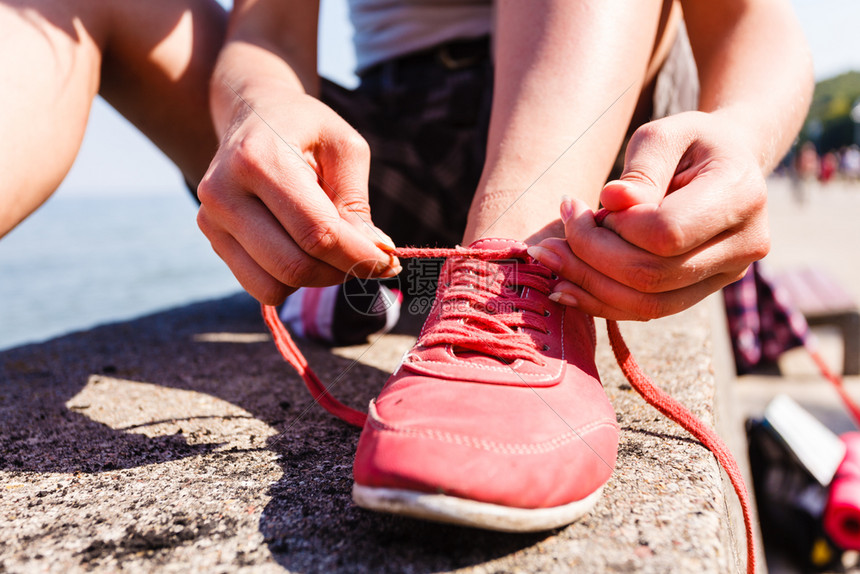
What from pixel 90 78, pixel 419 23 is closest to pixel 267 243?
pixel 90 78

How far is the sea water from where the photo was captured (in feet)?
16.9

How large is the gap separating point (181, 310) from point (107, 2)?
1.16 meters

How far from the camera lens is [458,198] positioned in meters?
1.61

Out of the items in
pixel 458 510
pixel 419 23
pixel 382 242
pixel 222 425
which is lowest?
pixel 222 425

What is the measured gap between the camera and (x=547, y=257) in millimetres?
813

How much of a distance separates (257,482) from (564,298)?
0.52 m

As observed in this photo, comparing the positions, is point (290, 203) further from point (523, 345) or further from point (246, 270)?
point (523, 345)

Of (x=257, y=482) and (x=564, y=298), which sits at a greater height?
(x=564, y=298)

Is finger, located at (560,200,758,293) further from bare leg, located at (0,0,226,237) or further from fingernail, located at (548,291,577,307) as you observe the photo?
bare leg, located at (0,0,226,237)

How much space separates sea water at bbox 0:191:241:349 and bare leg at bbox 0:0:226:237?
1370mm

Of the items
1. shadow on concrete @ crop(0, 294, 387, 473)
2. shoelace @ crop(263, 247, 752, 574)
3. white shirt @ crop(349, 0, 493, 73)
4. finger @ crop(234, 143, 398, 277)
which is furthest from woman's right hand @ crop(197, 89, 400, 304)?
white shirt @ crop(349, 0, 493, 73)

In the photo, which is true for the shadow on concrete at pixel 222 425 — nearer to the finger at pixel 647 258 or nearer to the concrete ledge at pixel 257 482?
the concrete ledge at pixel 257 482

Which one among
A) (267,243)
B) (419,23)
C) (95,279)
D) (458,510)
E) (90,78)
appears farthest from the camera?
(95,279)

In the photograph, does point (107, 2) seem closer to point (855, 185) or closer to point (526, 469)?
point (526, 469)
